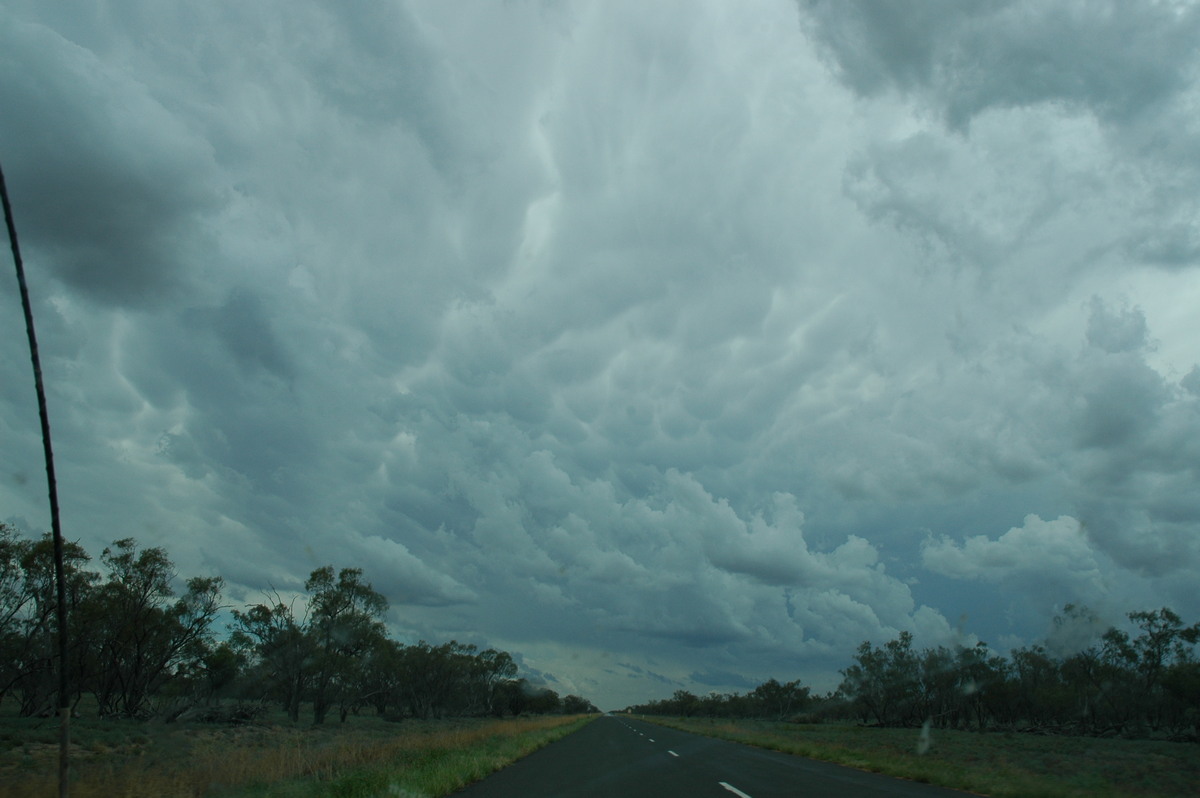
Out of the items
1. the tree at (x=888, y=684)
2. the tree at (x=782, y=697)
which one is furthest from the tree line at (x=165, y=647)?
the tree at (x=782, y=697)

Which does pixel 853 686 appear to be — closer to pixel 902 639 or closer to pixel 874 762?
pixel 902 639

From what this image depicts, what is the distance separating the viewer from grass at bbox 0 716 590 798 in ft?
38.2

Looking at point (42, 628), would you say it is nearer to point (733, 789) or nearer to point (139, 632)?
point (139, 632)

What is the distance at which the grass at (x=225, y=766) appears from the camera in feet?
38.2

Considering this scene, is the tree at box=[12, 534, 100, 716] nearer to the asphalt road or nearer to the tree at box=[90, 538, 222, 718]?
the tree at box=[90, 538, 222, 718]

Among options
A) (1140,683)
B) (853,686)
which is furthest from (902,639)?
(1140,683)

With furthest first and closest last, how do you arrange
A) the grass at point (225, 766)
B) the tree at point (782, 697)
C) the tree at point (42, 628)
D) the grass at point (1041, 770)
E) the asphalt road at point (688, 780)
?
the tree at point (782, 697)
the tree at point (42, 628)
the grass at point (1041, 770)
the asphalt road at point (688, 780)
the grass at point (225, 766)

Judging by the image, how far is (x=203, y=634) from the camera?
44.8m

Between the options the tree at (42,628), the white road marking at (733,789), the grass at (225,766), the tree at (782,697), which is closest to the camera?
the grass at (225,766)

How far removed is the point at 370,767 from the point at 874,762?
1449cm

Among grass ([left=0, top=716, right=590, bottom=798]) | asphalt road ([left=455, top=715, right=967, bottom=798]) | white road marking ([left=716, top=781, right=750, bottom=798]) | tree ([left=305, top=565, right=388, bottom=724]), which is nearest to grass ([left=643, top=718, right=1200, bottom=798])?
asphalt road ([left=455, top=715, right=967, bottom=798])

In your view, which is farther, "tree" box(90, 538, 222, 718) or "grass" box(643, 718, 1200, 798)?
"tree" box(90, 538, 222, 718)

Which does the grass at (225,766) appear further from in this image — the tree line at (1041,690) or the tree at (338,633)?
the tree line at (1041,690)

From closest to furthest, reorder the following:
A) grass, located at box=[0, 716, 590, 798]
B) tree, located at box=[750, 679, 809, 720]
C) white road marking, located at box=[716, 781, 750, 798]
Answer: grass, located at box=[0, 716, 590, 798] < white road marking, located at box=[716, 781, 750, 798] < tree, located at box=[750, 679, 809, 720]
